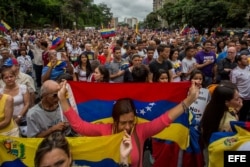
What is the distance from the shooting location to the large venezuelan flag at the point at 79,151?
11.5 feet

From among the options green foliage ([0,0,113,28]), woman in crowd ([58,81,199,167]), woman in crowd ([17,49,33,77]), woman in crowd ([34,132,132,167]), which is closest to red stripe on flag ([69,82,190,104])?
woman in crowd ([58,81,199,167])

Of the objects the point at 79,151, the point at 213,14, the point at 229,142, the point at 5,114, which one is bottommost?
the point at 79,151

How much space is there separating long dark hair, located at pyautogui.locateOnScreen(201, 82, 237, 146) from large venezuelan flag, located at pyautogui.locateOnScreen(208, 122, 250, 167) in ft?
1.40

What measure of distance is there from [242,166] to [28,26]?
69.1 m

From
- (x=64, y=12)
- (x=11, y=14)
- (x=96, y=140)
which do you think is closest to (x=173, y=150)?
(x=96, y=140)

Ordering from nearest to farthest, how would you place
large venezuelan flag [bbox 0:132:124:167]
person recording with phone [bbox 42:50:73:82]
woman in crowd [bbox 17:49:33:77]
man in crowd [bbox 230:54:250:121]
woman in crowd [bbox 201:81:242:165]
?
1. large venezuelan flag [bbox 0:132:124:167]
2. woman in crowd [bbox 201:81:242:165]
3. man in crowd [bbox 230:54:250:121]
4. person recording with phone [bbox 42:50:73:82]
5. woman in crowd [bbox 17:49:33:77]

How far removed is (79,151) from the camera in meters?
3.61

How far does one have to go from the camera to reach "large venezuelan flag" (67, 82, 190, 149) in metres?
4.39

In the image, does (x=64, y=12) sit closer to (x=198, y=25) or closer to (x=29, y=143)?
(x=198, y=25)

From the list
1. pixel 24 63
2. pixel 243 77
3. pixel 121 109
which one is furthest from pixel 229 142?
pixel 24 63

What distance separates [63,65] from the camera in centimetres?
773

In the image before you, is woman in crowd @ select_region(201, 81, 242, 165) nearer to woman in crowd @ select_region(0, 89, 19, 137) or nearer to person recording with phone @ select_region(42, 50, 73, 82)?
woman in crowd @ select_region(0, 89, 19, 137)

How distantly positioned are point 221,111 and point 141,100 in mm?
957

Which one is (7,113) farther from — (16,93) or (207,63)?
(207,63)
